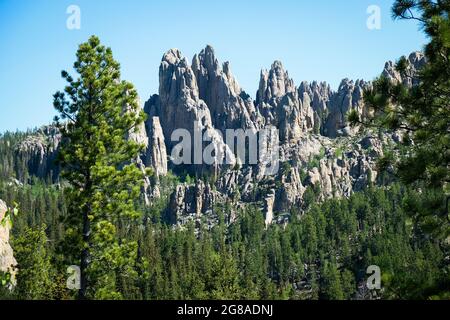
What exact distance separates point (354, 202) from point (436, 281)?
154858 mm

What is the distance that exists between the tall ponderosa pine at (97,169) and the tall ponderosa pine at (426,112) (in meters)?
12.9

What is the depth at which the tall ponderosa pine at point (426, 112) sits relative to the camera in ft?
43.2

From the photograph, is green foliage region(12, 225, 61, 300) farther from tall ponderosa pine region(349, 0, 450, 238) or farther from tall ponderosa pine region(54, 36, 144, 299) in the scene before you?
tall ponderosa pine region(349, 0, 450, 238)

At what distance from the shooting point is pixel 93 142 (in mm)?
22141

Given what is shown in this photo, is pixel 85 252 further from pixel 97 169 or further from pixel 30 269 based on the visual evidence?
pixel 30 269

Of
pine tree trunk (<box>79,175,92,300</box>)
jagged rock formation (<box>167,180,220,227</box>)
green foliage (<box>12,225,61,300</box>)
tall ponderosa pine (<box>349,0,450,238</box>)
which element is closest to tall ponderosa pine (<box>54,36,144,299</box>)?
pine tree trunk (<box>79,175,92,300</box>)

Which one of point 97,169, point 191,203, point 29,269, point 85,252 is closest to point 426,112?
point 97,169

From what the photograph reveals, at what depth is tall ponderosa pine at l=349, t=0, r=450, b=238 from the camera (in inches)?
518

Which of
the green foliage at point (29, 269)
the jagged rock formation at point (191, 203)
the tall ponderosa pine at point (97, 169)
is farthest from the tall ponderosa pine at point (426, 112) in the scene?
the jagged rock formation at point (191, 203)

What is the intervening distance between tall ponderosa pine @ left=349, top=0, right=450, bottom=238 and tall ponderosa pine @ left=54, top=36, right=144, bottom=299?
12.9 m

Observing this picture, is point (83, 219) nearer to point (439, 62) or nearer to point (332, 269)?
point (439, 62)

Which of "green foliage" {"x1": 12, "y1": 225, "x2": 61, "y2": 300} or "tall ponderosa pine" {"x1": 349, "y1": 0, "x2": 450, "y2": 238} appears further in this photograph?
"green foliage" {"x1": 12, "y1": 225, "x2": 61, "y2": 300}

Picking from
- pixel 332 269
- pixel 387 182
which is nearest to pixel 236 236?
pixel 332 269

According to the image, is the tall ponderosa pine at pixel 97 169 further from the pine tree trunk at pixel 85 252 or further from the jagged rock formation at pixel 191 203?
the jagged rock formation at pixel 191 203
